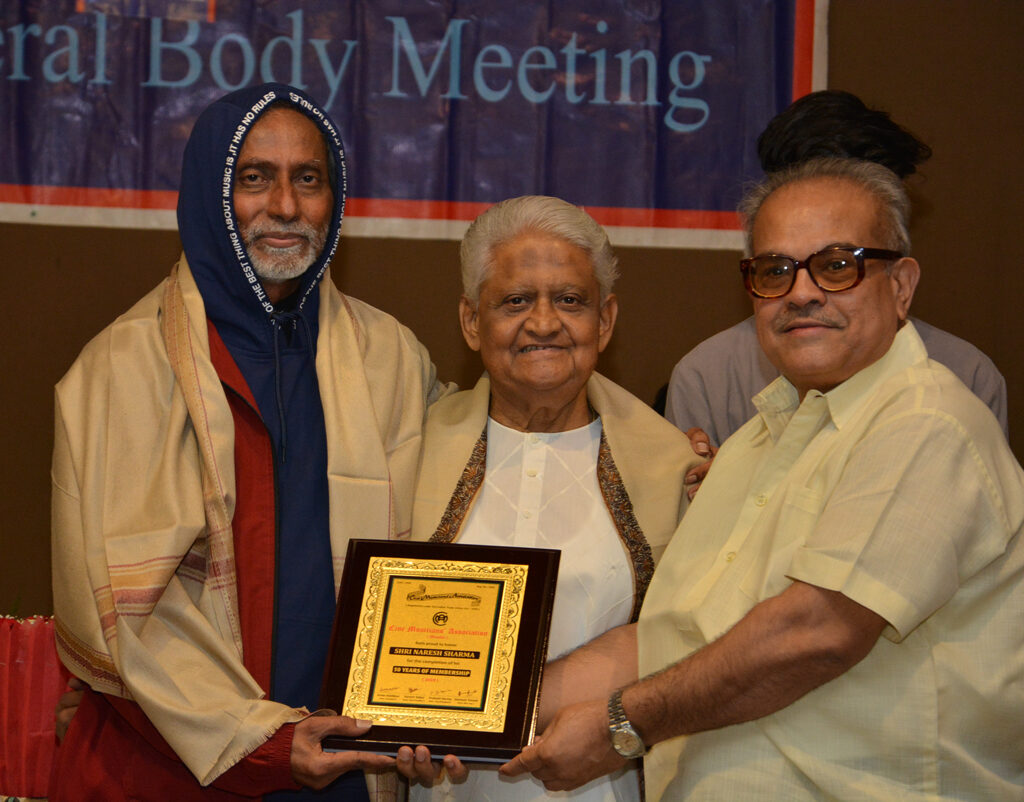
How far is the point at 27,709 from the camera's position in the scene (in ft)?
10.5

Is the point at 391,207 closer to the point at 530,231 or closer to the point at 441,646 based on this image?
the point at 530,231

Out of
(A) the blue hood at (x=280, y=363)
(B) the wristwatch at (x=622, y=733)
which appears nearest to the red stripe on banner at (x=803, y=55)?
(A) the blue hood at (x=280, y=363)

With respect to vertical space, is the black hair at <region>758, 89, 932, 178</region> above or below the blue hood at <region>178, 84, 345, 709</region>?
above

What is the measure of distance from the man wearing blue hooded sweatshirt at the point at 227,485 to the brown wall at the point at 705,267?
127cm

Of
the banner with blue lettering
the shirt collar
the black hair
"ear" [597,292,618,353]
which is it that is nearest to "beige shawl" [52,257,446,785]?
"ear" [597,292,618,353]

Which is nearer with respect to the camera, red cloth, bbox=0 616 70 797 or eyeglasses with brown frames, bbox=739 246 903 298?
eyeglasses with brown frames, bbox=739 246 903 298

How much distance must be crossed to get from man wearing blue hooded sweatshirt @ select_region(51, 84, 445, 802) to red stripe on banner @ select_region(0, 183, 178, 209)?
1.28 metres

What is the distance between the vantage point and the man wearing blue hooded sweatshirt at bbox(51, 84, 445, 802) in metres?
2.27

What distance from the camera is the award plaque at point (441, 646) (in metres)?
2.12

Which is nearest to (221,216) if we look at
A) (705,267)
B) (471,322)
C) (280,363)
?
(280,363)

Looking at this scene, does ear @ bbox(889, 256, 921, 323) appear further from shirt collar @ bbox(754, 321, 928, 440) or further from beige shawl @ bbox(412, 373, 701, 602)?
beige shawl @ bbox(412, 373, 701, 602)

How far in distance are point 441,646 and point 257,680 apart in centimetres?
48

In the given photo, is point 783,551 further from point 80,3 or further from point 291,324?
point 80,3

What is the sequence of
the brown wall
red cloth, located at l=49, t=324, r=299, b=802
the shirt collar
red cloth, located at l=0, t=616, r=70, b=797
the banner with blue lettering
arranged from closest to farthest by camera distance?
1. the shirt collar
2. red cloth, located at l=49, t=324, r=299, b=802
3. red cloth, located at l=0, t=616, r=70, b=797
4. the banner with blue lettering
5. the brown wall
